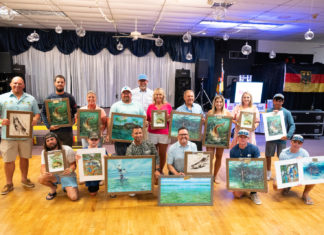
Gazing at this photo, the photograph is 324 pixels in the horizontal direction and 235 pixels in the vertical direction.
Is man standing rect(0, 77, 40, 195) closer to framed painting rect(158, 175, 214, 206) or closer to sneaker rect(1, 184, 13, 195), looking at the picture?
sneaker rect(1, 184, 13, 195)

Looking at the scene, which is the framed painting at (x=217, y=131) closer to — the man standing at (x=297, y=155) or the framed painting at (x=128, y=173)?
the man standing at (x=297, y=155)

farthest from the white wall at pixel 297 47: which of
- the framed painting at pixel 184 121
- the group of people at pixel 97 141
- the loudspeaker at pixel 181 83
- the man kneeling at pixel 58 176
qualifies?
the man kneeling at pixel 58 176

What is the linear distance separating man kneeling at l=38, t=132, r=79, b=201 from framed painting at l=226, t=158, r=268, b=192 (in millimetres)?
2000

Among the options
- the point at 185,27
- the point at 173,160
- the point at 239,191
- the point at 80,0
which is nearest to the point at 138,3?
the point at 80,0

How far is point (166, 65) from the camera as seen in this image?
30.8 ft

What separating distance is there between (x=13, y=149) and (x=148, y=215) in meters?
2.03

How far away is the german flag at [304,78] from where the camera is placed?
25.2 ft

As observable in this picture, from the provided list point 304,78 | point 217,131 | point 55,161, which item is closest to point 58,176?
point 55,161

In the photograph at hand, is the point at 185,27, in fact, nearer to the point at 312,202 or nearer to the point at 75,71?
the point at 75,71

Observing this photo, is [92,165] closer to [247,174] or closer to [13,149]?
[13,149]

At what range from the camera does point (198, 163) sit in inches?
116

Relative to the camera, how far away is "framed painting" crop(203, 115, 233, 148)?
3.35 metres

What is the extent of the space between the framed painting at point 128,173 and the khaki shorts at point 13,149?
126 centimetres

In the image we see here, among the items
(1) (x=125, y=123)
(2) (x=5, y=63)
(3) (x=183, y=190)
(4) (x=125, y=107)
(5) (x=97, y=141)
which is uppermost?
(2) (x=5, y=63)
